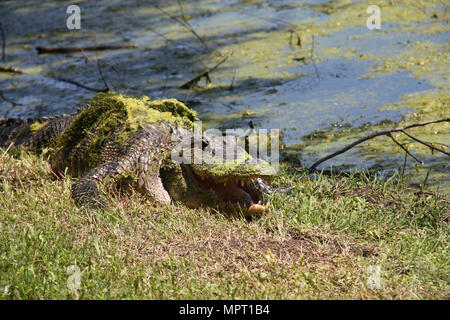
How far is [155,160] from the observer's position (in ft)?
15.4

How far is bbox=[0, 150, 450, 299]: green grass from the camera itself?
10.7 feet

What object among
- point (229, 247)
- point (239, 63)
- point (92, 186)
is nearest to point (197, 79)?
point (239, 63)

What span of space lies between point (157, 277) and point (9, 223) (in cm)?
129

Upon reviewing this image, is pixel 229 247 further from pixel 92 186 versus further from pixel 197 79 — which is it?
pixel 197 79

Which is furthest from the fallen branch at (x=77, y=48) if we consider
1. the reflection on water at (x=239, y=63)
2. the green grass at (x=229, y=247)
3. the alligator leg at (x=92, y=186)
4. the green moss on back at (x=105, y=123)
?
the alligator leg at (x=92, y=186)

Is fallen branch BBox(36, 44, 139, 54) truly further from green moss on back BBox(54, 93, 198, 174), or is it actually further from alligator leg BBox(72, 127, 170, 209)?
alligator leg BBox(72, 127, 170, 209)

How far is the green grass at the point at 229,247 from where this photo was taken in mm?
3268

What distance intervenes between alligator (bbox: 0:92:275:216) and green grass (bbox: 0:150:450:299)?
14cm

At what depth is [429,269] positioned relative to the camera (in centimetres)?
352

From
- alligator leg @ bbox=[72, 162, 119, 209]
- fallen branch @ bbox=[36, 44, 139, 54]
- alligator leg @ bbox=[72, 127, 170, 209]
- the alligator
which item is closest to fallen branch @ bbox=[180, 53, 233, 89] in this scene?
fallen branch @ bbox=[36, 44, 139, 54]

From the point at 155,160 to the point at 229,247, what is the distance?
1.28 meters

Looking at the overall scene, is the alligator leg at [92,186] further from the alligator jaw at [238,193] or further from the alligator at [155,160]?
the alligator jaw at [238,193]

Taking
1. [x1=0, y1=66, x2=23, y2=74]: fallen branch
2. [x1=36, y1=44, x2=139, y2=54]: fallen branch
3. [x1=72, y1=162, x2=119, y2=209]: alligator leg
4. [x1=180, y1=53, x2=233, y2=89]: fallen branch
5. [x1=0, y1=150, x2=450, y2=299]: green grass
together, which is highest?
[x1=36, y1=44, x2=139, y2=54]: fallen branch
